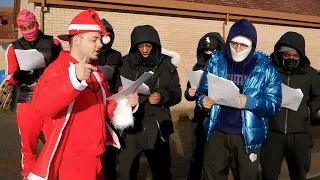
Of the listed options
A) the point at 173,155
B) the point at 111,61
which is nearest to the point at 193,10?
the point at 173,155

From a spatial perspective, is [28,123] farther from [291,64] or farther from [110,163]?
[291,64]

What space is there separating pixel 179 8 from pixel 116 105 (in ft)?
27.8

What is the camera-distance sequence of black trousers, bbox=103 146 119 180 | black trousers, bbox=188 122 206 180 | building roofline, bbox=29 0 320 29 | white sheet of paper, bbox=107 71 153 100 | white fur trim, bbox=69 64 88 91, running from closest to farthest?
1. white fur trim, bbox=69 64 88 91
2. white sheet of paper, bbox=107 71 153 100
3. black trousers, bbox=103 146 119 180
4. black trousers, bbox=188 122 206 180
5. building roofline, bbox=29 0 320 29

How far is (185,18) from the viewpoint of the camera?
11172 mm

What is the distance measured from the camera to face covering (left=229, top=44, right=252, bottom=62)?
305 centimetres

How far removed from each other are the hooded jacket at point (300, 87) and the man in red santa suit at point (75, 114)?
2.11 meters

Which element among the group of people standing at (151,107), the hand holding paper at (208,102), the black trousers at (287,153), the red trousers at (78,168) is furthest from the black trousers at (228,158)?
the red trousers at (78,168)

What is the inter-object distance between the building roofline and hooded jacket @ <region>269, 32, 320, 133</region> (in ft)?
22.4

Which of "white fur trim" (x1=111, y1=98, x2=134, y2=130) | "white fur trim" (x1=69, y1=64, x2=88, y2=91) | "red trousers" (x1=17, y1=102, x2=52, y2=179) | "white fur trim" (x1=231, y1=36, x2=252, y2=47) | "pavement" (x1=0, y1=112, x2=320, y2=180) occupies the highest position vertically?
"white fur trim" (x1=231, y1=36, x2=252, y2=47)

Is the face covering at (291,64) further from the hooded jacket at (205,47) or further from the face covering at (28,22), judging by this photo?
→ the face covering at (28,22)

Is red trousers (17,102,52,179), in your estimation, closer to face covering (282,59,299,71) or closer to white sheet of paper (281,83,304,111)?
white sheet of paper (281,83,304,111)

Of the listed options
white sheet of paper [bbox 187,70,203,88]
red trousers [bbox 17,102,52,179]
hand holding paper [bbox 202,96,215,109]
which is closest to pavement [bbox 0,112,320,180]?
red trousers [bbox 17,102,52,179]

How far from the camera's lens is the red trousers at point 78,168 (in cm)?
230

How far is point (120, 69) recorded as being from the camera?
3.75m
